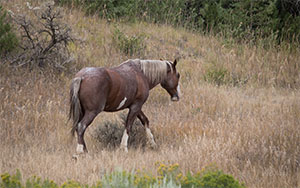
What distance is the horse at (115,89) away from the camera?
5.51m

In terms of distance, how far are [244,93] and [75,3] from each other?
714 cm

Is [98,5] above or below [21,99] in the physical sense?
above

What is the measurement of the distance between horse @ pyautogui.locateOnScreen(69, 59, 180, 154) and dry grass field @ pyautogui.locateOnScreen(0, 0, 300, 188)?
0.47 metres

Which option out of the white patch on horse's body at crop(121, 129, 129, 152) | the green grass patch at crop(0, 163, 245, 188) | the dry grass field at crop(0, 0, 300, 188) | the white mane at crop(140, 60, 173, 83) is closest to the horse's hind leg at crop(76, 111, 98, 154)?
the dry grass field at crop(0, 0, 300, 188)

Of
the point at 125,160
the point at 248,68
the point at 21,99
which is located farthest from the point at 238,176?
the point at 248,68

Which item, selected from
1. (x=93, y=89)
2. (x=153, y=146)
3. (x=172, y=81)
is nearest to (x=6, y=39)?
(x=172, y=81)

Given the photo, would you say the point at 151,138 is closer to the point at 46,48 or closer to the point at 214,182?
the point at 214,182

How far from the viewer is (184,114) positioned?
816cm

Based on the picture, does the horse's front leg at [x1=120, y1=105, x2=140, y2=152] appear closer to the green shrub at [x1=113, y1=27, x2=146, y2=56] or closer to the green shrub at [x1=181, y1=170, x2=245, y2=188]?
the green shrub at [x1=181, y1=170, x2=245, y2=188]

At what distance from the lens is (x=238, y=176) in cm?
477

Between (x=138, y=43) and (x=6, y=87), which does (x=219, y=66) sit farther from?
(x=6, y=87)

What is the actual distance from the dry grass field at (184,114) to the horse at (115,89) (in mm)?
467

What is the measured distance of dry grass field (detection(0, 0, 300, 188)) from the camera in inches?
200

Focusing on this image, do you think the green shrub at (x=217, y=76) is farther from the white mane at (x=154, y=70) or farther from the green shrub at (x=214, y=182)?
the green shrub at (x=214, y=182)
